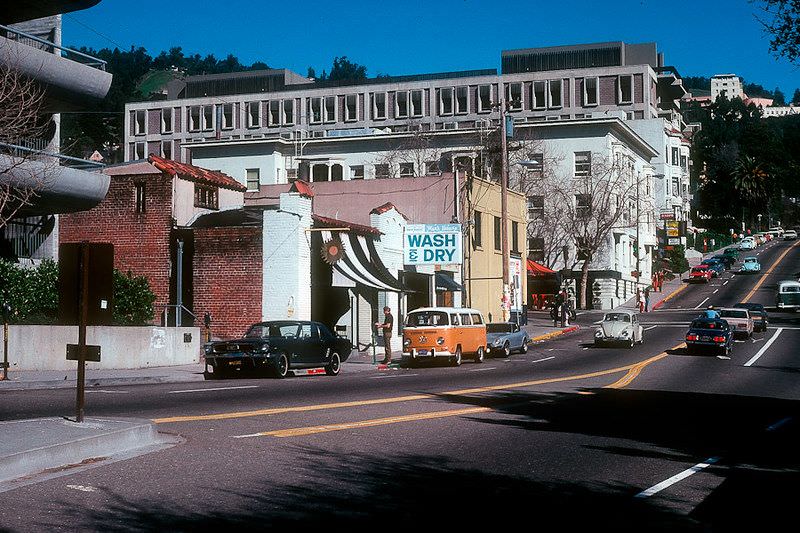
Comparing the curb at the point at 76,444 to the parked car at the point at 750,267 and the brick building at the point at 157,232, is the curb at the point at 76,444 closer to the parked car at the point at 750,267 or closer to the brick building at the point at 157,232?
the brick building at the point at 157,232

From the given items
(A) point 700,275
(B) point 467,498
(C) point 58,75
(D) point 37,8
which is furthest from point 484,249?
(A) point 700,275

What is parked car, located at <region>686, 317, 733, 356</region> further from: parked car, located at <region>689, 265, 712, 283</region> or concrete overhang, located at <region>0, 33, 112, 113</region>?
parked car, located at <region>689, 265, 712, 283</region>

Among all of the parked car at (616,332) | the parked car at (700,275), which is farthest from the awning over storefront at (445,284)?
the parked car at (700,275)

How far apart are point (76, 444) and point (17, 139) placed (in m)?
15.1

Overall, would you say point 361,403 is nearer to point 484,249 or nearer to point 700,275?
point 484,249

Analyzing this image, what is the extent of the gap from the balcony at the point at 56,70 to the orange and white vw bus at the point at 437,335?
503 inches

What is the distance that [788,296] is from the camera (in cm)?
6850

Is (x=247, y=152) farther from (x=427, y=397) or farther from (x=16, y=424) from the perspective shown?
(x=16, y=424)

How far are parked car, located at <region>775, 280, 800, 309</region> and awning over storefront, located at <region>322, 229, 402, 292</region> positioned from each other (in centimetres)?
4008

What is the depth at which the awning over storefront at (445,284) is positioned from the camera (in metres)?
45.4

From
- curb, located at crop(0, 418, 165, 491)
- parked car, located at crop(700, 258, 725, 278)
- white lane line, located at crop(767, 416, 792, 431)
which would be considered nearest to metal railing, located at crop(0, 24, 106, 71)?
curb, located at crop(0, 418, 165, 491)

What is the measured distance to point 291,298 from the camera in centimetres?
3431

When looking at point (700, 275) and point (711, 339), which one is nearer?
point (711, 339)

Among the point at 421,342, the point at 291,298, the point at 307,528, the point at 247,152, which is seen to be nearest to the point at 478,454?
the point at 307,528
